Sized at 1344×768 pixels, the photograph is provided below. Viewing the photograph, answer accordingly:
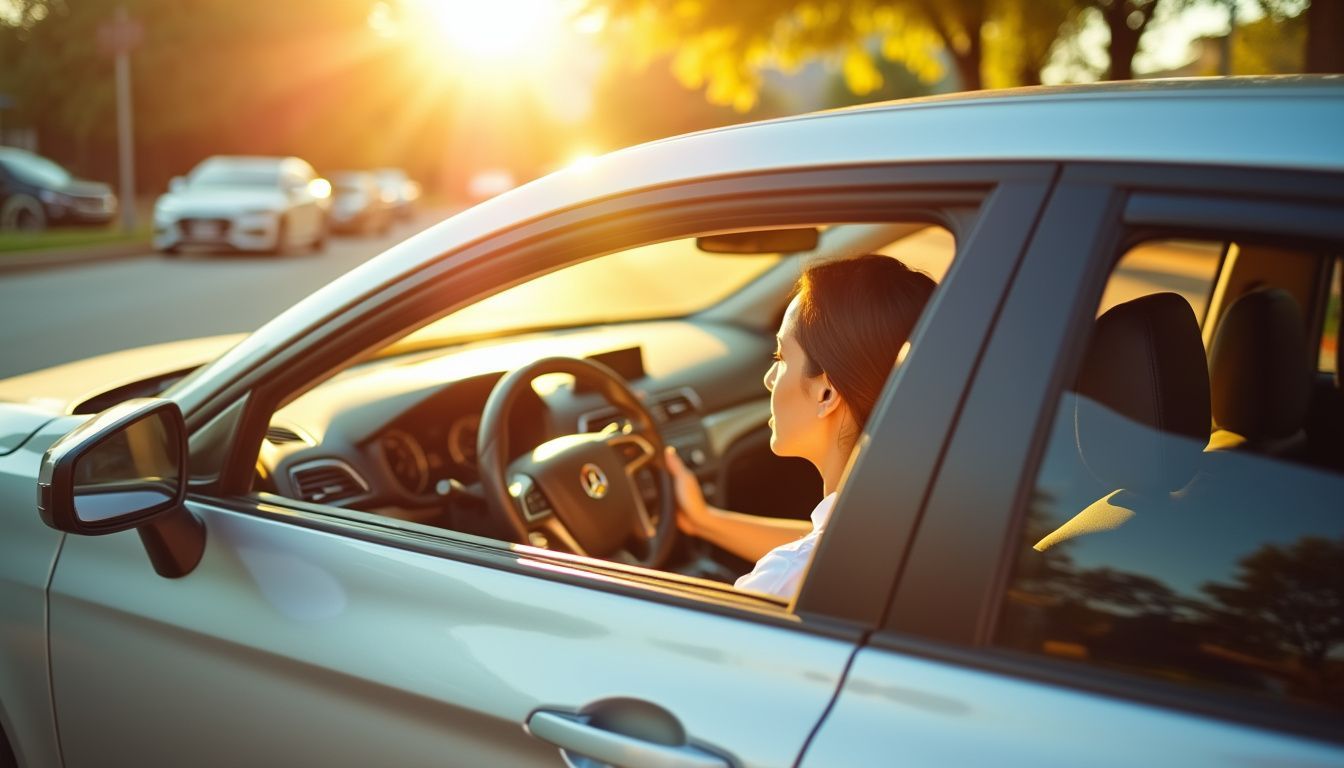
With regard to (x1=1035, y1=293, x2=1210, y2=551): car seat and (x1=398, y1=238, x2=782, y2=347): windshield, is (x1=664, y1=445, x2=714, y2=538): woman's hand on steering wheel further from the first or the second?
(x1=398, y1=238, x2=782, y2=347): windshield

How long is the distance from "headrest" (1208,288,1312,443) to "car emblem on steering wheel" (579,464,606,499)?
1.30 m

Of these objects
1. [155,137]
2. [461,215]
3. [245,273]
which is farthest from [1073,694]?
[155,137]

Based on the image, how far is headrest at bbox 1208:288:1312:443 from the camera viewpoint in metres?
1.97

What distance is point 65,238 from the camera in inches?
852

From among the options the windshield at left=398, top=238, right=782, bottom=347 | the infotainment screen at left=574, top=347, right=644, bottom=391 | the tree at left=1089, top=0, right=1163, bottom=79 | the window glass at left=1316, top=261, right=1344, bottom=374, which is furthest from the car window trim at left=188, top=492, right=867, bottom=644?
the tree at left=1089, top=0, right=1163, bottom=79

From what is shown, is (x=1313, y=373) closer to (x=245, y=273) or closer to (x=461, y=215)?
(x=461, y=215)

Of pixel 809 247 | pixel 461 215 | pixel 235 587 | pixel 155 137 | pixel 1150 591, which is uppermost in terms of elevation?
pixel 155 137

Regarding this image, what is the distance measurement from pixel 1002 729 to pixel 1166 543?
12.2 inches

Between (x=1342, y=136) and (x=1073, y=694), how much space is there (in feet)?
2.00

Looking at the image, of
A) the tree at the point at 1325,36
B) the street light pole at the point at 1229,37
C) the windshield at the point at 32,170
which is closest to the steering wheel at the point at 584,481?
the tree at the point at 1325,36

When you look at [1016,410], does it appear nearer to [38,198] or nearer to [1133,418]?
[1133,418]

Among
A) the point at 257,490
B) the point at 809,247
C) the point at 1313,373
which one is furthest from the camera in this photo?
the point at 809,247

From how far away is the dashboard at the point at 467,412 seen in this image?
100 inches

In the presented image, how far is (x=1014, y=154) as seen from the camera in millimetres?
1367
